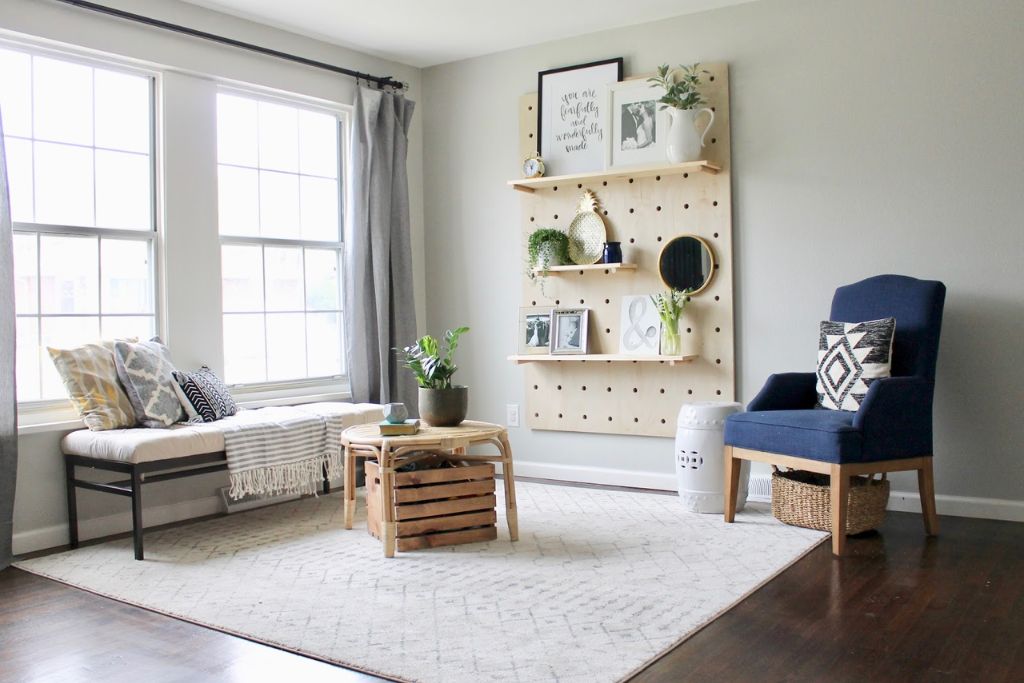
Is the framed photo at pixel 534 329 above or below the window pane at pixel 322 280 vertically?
below

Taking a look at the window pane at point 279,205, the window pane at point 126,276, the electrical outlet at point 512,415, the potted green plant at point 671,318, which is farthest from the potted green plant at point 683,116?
the window pane at point 126,276

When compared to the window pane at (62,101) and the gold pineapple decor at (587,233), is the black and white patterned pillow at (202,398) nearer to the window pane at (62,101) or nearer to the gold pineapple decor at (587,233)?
the window pane at (62,101)

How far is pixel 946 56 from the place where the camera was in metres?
3.99

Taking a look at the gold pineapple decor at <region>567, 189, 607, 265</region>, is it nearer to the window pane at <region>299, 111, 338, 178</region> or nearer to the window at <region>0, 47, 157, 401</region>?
the window pane at <region>299, 111, 338, 178</region>

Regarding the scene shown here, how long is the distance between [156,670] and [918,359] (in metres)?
3.05

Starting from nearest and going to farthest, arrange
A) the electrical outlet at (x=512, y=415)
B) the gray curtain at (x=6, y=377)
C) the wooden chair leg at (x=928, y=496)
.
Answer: the gray curtain at (x=6, y=377) → the wooden chair leg at (x=928, y=496) → the electrical outlet at (x=512, y=415)

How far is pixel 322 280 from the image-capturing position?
5117mm

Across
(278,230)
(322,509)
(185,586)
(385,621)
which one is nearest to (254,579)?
(185,586)

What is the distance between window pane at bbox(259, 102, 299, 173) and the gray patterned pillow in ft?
4.42

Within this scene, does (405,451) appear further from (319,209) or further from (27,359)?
(319,209)

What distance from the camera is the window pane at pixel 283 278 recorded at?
4.82 m

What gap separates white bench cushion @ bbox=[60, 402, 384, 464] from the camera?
351cm

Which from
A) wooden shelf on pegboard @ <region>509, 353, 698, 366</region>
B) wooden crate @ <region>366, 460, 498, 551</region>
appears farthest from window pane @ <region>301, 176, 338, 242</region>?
wooden crate @ <region>366, 460, 498, 551</region>

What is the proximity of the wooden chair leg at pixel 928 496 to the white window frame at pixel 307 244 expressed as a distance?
3020 mm
